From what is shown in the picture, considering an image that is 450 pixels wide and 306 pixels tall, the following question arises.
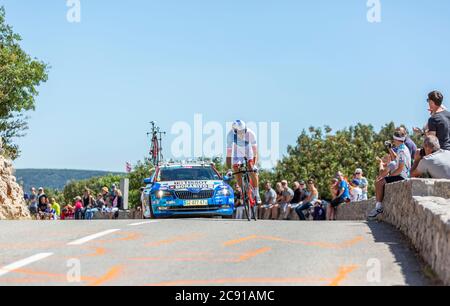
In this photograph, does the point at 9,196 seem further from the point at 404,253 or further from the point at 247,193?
the point at 404,253

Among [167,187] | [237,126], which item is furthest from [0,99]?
[237,126]

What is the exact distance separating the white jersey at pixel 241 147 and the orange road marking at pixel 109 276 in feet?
29.8

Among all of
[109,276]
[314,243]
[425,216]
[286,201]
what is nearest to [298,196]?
[286,201]

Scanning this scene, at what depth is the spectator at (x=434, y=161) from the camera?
1449 cm

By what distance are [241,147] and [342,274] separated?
32.1 feet

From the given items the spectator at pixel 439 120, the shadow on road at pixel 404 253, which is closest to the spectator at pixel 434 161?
the spectator at pixel 439 120

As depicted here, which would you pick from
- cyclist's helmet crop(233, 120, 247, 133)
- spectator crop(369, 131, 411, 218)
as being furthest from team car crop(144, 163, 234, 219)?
spectator crop(369, 131, 411, 218)

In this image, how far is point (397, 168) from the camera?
55.7 ft

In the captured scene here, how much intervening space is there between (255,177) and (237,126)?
1674 mm

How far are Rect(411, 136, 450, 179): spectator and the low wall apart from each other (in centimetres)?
51

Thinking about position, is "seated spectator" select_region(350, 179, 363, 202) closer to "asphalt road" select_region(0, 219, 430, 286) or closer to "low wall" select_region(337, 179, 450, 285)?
"low wall" select_region(337, 179, 450, 285)

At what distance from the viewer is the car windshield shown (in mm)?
22125
